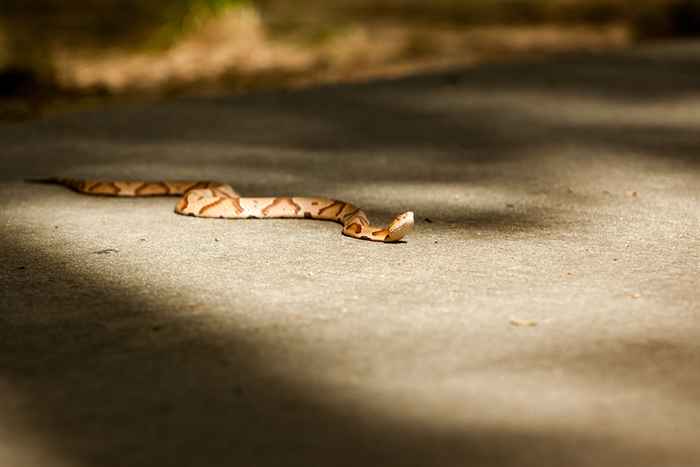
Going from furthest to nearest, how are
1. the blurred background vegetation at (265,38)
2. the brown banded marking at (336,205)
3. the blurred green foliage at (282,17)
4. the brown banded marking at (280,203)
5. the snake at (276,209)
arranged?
1. the blurred green foliage at (282,17)
2. the blurred background vegetation at (265,38)
3. the brown banded marking at (280,203)
4. the brown banded marking at (336,205)
5. the snake at (276,209)

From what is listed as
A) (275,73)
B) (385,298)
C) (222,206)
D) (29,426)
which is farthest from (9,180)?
(275,73)

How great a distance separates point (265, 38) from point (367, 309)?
31.3 ft

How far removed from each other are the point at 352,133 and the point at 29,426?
5.26 meters

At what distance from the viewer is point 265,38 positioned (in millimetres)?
12984

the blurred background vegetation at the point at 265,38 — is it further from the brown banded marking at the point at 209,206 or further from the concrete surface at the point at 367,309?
the brown banded marking at the point at 209,206

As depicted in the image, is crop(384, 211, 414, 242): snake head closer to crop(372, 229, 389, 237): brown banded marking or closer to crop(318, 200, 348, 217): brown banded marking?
crop(372, 229, 389, 237): brown banded marking

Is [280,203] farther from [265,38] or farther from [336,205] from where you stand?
[265,38]

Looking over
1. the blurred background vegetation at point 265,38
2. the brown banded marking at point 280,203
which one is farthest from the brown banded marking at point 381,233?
the blurred background vegetation at point 265,38

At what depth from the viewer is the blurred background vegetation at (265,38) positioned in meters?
11.2

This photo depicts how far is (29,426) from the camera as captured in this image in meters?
2.95

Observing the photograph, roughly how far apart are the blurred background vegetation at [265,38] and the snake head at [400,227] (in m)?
5.62

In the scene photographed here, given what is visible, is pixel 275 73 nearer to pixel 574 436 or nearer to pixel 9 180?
pixel 9 180

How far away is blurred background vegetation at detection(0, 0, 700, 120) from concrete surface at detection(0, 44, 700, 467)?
368 cm

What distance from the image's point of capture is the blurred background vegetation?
11.2 m
